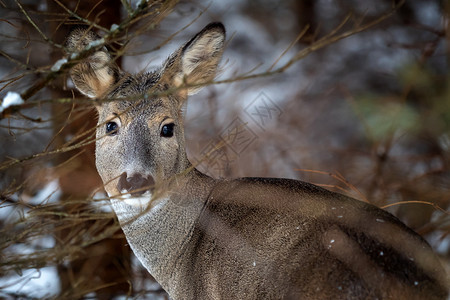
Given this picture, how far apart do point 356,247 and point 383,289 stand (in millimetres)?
273

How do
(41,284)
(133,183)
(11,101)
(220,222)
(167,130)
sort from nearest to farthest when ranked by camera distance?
(11,101) → (133,183) → (220,222) → (167,130) → (41,284)

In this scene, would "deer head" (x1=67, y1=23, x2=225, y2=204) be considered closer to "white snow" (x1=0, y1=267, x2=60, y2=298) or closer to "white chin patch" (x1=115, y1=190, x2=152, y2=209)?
"white chin patch" (x1=115, y1=190, x2=152, y2=209)

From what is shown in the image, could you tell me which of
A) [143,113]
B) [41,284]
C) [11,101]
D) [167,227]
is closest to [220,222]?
[167,227]

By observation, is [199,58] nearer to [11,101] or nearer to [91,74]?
[91,74]

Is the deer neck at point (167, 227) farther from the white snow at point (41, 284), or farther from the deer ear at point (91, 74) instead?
the white snow at point (41, 284)

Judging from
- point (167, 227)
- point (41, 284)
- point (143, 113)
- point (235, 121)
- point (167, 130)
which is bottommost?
point (41, 284)

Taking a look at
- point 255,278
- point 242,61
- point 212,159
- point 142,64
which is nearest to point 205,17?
point 242,61

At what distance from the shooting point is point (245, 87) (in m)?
7.59

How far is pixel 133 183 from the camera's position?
372cm

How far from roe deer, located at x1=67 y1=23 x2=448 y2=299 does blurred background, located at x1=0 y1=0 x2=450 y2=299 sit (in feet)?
0.85

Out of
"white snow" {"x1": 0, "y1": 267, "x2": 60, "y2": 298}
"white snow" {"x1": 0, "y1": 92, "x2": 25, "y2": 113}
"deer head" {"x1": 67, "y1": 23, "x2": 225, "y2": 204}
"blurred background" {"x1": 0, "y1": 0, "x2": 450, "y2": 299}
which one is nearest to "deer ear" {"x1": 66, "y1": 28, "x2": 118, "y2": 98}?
"deer head" {"x1": 67, "y1": 23, "x2": 225, "y2": 204}

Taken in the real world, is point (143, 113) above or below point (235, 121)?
above

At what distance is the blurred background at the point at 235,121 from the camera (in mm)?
3564

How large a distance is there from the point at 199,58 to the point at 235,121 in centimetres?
221
